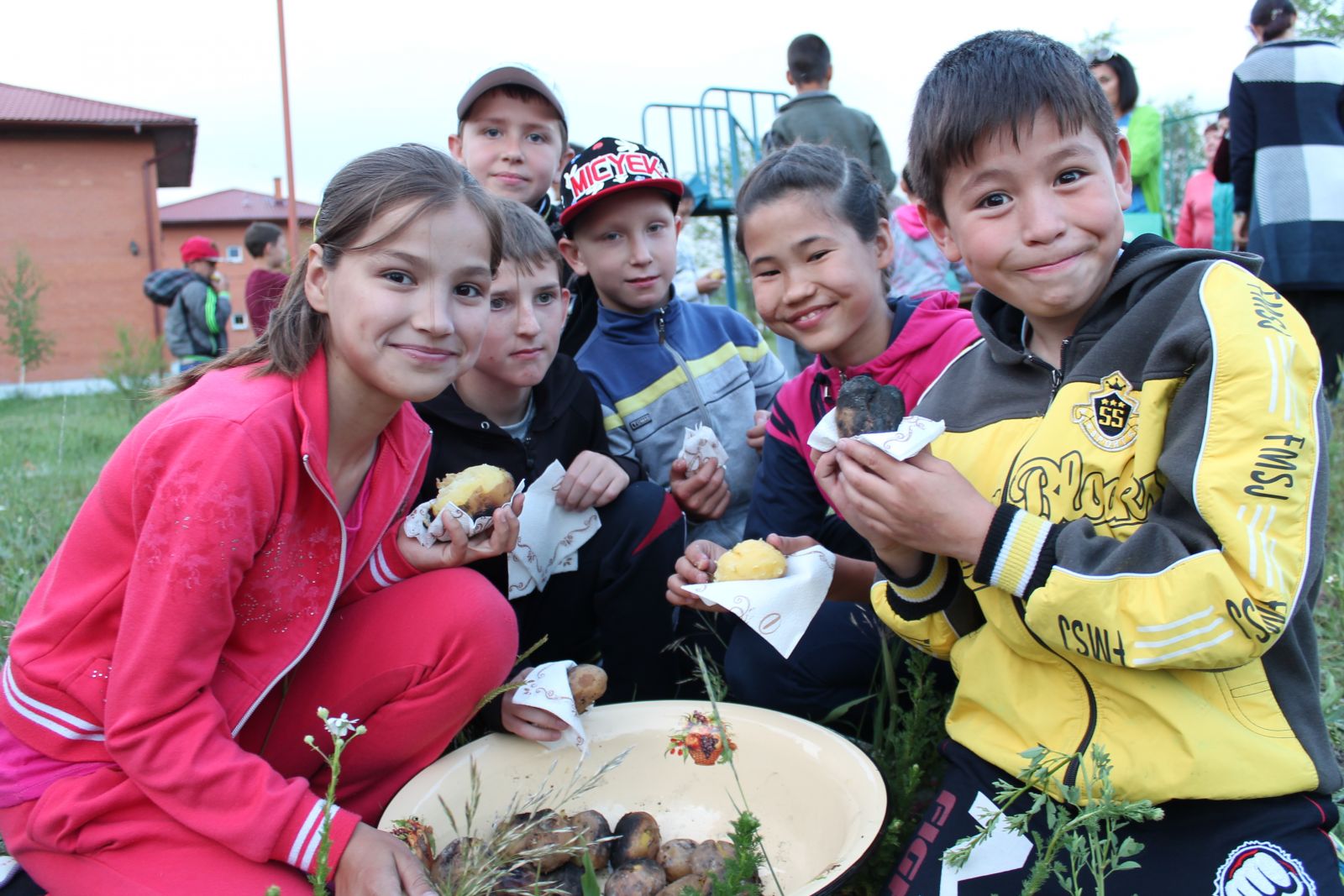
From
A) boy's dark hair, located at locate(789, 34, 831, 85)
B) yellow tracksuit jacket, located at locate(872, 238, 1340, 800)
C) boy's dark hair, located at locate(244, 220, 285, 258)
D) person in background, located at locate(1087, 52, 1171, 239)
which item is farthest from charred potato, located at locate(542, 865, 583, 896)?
boy's dark hair, located at locate(244, 220, 285, 258)

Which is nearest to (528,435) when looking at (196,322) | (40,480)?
(40,480)

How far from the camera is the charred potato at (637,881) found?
1791 millimetres

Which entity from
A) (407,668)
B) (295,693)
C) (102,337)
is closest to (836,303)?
(407,668)

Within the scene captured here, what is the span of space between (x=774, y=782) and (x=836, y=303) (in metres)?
1.18

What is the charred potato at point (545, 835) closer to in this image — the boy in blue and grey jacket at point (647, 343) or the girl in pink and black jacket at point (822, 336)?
the girl in pink and black jacket at point (822, 336)

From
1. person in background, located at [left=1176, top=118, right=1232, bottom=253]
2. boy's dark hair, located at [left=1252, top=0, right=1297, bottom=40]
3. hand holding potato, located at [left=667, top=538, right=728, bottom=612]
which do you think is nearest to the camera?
hand holding potato, located at [left=667, top=538, right=728, bottom=612]

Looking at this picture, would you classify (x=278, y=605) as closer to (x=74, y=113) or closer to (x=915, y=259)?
(x=915, y=259)

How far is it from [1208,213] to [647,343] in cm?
689

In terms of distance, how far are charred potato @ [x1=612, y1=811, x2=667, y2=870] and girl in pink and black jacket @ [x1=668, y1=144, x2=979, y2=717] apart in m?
0.52

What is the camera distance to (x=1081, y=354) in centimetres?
169

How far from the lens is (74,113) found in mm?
24859

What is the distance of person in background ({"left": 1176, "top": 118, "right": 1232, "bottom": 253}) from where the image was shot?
293 inches

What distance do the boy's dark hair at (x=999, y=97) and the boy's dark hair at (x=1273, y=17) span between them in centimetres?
417

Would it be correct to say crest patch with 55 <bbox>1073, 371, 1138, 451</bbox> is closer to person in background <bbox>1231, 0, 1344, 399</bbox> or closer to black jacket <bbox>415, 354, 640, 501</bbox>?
black jacket <bbox>415, 354, 640, 501</bbox>
